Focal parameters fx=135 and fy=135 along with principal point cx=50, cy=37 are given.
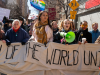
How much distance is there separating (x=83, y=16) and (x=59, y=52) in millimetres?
9690

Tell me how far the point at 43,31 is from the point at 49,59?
0.83m

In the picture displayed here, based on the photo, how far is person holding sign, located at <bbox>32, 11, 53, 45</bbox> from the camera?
12.8 ft

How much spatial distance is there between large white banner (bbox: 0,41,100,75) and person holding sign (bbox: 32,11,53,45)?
0.55 feet

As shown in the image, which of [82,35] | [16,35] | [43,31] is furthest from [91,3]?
[16,35]

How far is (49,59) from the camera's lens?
12.7 feet

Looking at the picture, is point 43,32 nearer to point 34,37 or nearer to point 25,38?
point 34,37

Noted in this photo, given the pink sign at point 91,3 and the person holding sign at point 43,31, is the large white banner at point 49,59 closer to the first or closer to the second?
the person holding sign at point 43,31

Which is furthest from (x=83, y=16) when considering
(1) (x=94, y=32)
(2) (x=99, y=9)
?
(1) (x=94, y=32)

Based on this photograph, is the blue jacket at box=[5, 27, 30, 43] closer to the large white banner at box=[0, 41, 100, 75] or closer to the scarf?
the large white banner at box=[0, 41, 100, 75]

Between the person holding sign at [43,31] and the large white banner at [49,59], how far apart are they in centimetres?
17

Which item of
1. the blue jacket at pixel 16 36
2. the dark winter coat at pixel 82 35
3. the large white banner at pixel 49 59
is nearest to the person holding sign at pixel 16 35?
the blue jacket at pixel 16 36

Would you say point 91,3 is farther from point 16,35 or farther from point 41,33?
point 16,35

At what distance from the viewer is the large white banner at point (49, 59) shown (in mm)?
3791

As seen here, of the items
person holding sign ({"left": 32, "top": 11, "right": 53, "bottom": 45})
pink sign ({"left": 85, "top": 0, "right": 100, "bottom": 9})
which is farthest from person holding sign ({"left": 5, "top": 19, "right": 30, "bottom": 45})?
pink sign ({"left": 85, "top": 0, "right": 100, "bottom": 9})
